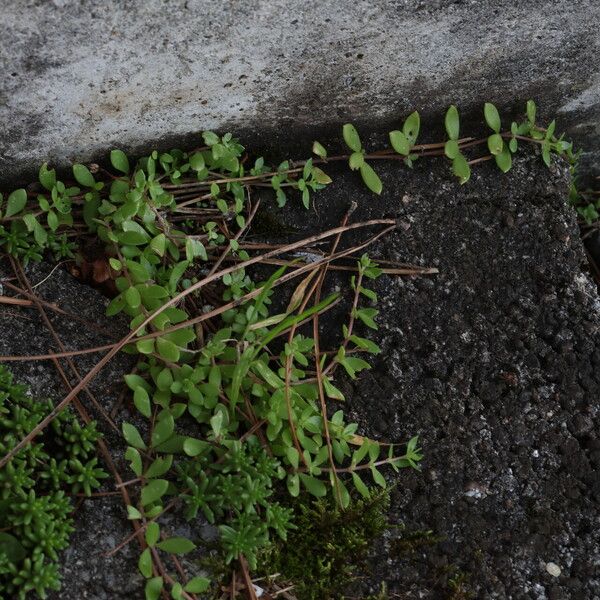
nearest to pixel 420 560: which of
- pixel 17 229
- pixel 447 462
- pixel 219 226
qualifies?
pixel 447 462

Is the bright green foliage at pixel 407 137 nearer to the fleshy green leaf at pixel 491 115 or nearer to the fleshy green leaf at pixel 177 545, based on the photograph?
the fleshy green leaf at pixel 491 115

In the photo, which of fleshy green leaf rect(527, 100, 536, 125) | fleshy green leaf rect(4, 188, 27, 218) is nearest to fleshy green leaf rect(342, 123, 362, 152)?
fleshy green leaf rect(527, 100, 536, 125)

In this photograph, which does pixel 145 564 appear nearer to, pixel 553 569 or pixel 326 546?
pixel 326 546

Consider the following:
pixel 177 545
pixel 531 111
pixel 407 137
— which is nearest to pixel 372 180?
pixel 407 137

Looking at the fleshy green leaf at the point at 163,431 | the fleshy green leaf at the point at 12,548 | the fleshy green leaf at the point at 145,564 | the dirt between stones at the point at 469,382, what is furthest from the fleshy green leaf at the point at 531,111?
the fleshy green leaf at the point at 12,548

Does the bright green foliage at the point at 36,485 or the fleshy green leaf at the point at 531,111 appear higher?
the fleshy green leaf at the point at 531,111

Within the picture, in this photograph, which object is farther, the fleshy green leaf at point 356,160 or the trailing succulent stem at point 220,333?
the fleshy green leaf at point 356,160

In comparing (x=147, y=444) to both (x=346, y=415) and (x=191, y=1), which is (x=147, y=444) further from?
(x=191, y=1)
